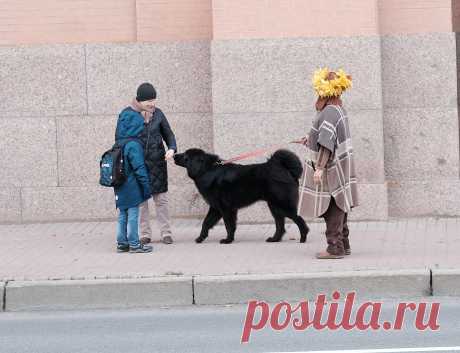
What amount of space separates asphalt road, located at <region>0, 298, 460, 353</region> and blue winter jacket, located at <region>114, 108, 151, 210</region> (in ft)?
6.45

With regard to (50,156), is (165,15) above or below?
above

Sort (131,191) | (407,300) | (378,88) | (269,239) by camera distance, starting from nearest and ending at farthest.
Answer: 1. (407,300)
2. (131,191)
3. (269,239)
4. (378,88)

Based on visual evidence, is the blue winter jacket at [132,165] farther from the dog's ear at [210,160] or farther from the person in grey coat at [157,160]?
the dog's ear at [210,160]

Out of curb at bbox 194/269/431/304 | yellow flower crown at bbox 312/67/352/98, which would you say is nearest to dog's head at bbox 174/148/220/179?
yellow flower crown at bbox 312/67/352/98

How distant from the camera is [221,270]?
404 inches

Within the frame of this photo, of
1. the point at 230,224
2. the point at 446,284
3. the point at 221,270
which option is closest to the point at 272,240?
the point at 230,224

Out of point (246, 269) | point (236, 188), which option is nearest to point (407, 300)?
point (246, 269)

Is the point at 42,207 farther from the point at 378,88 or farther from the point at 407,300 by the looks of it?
the point at 407,300

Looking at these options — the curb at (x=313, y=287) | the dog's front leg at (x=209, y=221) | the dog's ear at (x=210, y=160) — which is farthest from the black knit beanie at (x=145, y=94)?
the curb at (x=313, y=287)

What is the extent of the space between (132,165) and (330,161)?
2000mm

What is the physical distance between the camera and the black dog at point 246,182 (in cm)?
1172

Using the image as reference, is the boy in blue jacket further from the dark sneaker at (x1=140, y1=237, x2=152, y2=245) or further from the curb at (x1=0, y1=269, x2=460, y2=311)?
the curb at (x1=0, y1=269, x2=460, y2=311)

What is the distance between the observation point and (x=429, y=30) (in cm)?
1355

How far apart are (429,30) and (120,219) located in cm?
444
